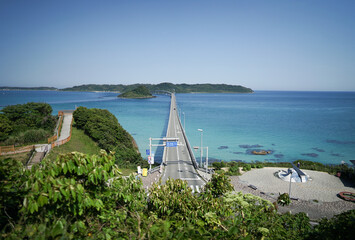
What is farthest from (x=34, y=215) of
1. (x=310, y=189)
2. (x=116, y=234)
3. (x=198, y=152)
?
(x=198, y=152)

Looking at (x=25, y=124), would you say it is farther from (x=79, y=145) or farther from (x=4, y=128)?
(x=79, y=145)

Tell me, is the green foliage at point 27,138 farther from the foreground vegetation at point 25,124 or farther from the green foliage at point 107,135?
the green foliage at point 107,135

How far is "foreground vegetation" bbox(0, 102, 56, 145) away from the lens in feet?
85.8

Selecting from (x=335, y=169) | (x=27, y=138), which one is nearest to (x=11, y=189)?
(x=27, y=138)

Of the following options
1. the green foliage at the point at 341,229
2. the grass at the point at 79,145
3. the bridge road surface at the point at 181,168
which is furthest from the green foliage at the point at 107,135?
the green foliage at the point at 341,229

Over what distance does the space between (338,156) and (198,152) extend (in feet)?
87.5

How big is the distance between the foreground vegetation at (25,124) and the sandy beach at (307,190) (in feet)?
82.9

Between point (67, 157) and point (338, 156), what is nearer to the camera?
point (67, 157)

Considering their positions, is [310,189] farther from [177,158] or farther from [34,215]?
[34,215]

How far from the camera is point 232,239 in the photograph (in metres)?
4.00

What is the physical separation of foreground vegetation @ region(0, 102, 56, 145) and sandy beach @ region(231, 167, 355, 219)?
25.3 metres

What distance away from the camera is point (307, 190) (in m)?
21.0

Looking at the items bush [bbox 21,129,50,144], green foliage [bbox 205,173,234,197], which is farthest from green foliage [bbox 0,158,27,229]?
bush [bbox 21,129,50,144]

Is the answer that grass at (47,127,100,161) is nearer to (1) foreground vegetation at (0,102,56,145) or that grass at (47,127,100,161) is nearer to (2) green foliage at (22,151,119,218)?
(1) foreground vegetation at (0,102,56,145)
